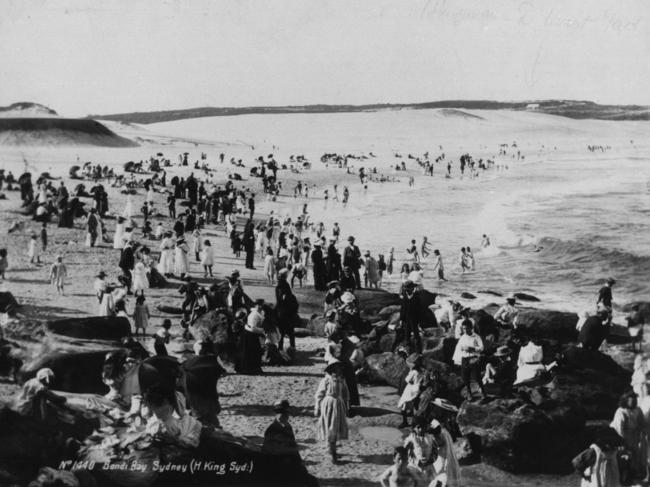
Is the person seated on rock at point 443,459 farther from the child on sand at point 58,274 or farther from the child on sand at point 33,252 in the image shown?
the child on sand at point 33,252

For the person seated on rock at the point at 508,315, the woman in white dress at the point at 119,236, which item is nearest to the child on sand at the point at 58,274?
the woman in white dress at the point at 119,236

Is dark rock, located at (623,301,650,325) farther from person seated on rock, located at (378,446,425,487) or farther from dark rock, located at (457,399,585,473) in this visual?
person seated on rock, located at (378,446,425,487)

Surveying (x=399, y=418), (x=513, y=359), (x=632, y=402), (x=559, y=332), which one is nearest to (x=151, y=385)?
(x=399, y=418)

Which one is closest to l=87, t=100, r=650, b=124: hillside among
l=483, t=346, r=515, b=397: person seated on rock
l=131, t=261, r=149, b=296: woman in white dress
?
l=131, t=261, r=149, b=296: woman in white dress

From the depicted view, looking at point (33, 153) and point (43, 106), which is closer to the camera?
point (43, 106)

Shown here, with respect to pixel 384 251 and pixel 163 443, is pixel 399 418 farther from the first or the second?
pixel 384 251
